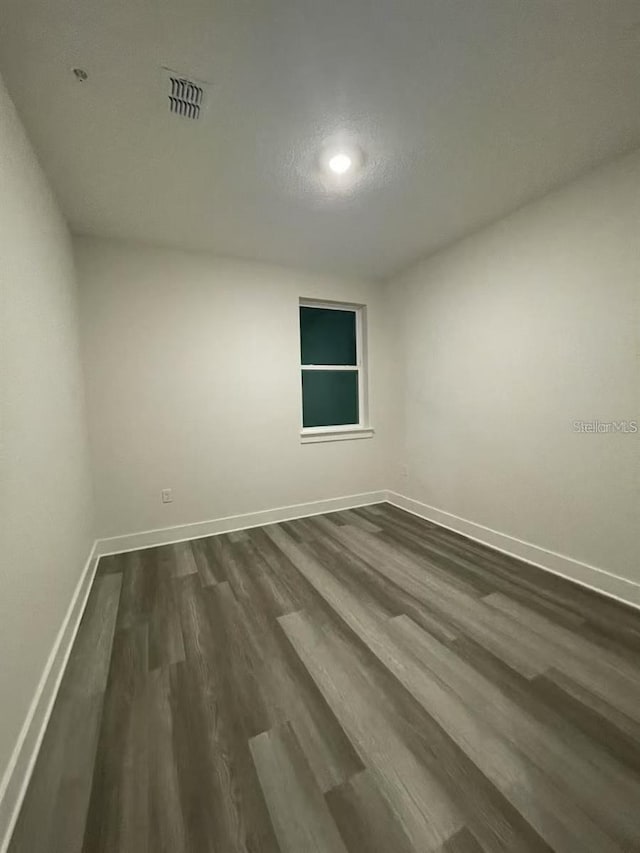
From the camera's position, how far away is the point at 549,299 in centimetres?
218

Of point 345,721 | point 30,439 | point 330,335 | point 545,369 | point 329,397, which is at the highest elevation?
point 330,335

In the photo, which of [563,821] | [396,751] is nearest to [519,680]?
[563,821]

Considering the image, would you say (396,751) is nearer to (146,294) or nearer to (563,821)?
(563,821)

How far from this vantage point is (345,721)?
120 centimetres

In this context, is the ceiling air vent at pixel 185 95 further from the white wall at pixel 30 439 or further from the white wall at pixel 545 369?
the white wall at pixel 545 369

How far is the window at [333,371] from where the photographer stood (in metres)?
3.57

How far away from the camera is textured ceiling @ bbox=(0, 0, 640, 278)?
113cm

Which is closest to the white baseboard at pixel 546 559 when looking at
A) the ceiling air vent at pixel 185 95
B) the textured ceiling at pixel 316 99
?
the textured ceiling at pixel 316 99

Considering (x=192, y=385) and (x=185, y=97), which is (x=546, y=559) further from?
(x=185, y=97)

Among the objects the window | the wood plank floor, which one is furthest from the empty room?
the window

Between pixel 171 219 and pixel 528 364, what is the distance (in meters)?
2.83

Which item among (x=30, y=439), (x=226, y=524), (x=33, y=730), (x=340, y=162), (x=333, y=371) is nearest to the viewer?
(x=33, y=730)

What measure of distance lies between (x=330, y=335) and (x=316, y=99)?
2427 mm

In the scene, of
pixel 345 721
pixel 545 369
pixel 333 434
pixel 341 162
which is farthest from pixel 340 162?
pixel 345 721
